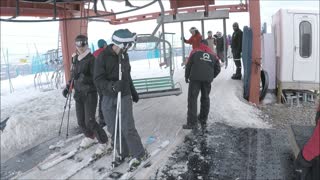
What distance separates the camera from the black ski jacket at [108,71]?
472cm

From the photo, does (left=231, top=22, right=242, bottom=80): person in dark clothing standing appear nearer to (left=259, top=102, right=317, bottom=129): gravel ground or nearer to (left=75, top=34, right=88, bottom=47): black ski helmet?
(left=259, top=102, right=317, bottom=129): gravel ground

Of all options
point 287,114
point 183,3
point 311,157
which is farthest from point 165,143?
point 183,3

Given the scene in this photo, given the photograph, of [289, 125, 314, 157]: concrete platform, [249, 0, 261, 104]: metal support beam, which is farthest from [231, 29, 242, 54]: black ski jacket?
[289, 125, 314, 157]: concrete platform

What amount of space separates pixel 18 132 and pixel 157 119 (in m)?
2.87

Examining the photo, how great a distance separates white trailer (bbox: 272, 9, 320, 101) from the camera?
10250 millimetres

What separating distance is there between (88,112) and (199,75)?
2.15m

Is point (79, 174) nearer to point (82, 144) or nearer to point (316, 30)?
point (82, 144)

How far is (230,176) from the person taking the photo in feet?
15.2

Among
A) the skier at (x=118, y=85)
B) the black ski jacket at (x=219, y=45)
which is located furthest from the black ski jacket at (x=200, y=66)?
the black ski jacket at (x=219, y=45)

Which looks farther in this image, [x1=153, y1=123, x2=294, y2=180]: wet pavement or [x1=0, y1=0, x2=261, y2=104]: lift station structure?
[x1=0, y1=0, x2=261, y2=104]: lift station structure

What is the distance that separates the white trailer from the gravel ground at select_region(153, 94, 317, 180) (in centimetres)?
348

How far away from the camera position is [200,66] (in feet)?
21.0

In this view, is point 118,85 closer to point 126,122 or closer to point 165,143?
point 126,122

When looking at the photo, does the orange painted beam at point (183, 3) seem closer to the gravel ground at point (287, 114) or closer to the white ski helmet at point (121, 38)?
the gravel ground at point (287, 114)
